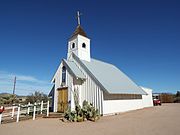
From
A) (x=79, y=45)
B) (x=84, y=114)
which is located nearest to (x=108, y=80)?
(x=79, y=45)

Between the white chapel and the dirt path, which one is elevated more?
the white chapel

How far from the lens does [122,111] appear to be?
16.9m

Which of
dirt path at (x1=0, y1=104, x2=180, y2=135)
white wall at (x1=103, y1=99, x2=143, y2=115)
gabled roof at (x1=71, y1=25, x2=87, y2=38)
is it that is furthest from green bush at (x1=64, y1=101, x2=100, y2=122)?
gabled roof at (x1=71, y1=25, x2=87, y2=38)

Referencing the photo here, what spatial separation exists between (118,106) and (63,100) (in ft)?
17.4

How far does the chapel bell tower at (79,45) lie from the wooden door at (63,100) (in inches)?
156

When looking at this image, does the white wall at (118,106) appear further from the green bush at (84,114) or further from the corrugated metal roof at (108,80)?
the green bush at (84,114)

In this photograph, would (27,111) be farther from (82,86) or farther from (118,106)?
(118,106)

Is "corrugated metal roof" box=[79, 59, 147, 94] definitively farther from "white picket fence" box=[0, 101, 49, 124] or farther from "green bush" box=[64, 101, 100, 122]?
"white picket fence" box=[0, 101, 49, 124]

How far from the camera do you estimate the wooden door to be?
15.7 metres

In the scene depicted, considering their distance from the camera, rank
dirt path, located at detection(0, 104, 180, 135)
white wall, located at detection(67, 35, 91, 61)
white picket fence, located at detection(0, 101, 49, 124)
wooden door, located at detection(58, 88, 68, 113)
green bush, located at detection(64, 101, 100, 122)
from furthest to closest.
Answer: white wall, located at detection(67, 35, 91, 61) → wooden door, located at detection(58, 88, 68, 113) → white picket fence, located at detection(0, 101, 49, 124) → green bush, located at detection(64, 101, 100, 122) → dirt path, located at detection(0, 104, 180, 135)

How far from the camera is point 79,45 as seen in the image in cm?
1828


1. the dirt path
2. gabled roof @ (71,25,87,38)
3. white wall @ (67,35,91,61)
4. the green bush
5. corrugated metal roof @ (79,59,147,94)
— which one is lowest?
the dirt path

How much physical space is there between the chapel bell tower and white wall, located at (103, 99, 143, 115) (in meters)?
5.59

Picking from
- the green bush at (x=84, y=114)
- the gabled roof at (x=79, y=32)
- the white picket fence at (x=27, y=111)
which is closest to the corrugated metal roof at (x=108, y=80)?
the green bush at (x=84, y=114)
